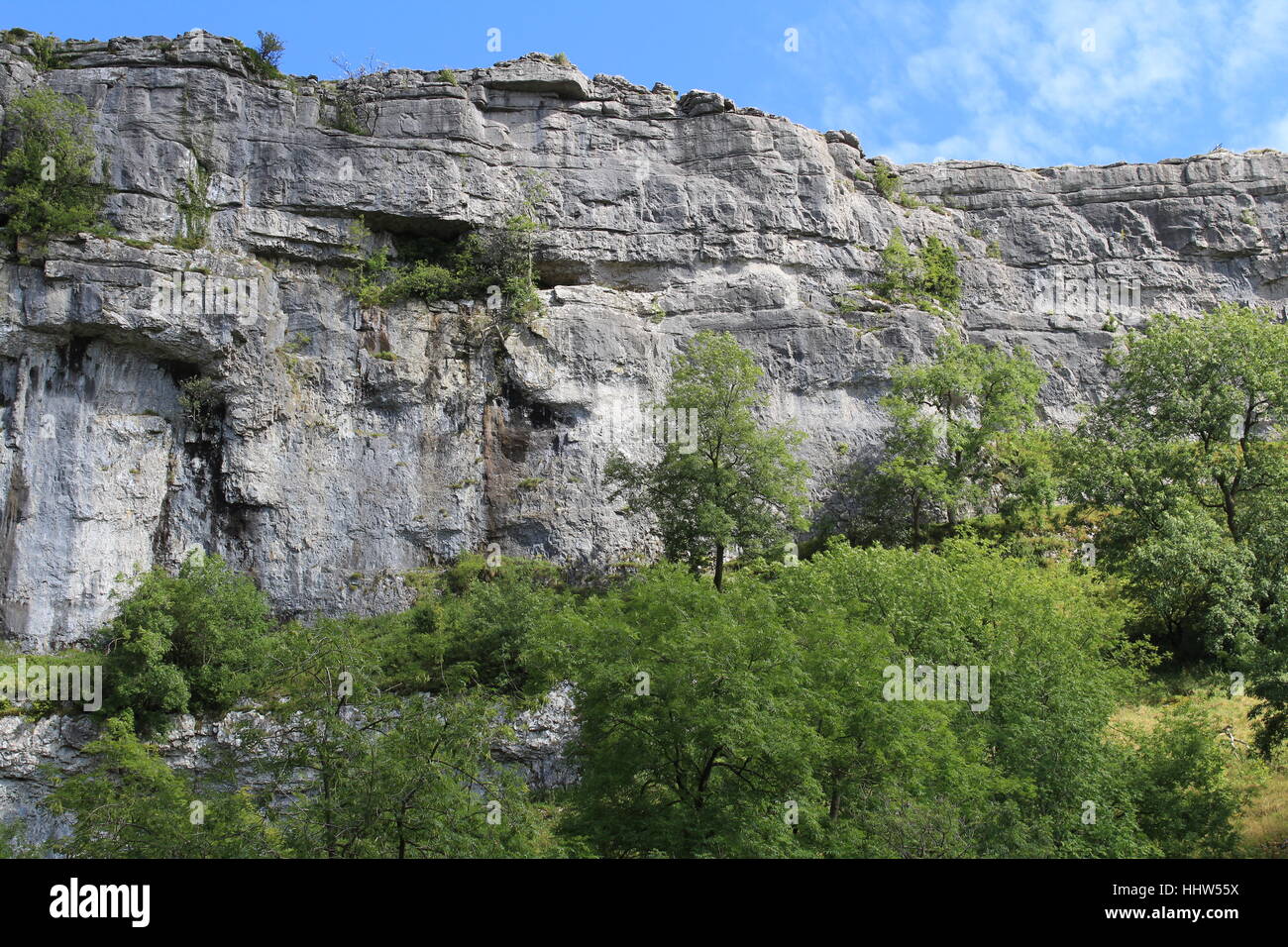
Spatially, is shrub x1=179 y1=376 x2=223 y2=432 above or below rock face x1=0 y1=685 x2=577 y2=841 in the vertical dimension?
above

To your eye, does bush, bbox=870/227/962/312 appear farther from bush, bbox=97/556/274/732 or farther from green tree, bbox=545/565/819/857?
bush, bbox=97/556/274/732

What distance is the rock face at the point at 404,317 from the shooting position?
31000 millimetres

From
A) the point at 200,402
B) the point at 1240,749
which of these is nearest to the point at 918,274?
the point at 1240,749

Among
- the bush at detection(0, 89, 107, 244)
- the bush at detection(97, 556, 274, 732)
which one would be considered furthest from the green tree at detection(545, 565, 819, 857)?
the bush at detection(0, 89, 107, 244)

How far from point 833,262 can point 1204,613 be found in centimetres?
1626

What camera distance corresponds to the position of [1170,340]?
32.0 metres

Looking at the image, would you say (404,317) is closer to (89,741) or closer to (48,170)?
(48,170)

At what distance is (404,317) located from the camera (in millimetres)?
34125

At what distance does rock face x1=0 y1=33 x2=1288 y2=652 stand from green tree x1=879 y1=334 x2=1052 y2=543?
6.84ft

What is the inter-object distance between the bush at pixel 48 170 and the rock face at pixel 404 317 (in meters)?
0.68

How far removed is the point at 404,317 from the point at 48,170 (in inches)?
408

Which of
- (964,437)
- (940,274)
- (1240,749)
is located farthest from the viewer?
(940,274)

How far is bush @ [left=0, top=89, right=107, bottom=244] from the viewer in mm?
31516
